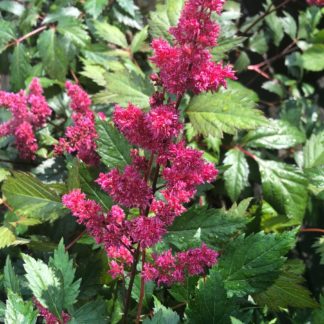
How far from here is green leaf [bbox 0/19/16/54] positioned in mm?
2469

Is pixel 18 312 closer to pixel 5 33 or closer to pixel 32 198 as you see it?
pixel 32 198

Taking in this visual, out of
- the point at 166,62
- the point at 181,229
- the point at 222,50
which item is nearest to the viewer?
the point at 166,62

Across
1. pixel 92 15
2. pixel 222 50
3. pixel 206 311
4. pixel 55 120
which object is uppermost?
pixel 92 15

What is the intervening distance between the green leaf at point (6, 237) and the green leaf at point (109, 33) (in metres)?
1.07

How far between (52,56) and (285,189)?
1.26 m

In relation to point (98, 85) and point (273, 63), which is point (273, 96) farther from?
point (98, 85)

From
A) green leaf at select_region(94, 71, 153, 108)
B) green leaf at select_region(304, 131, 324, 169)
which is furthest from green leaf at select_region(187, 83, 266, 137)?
green leaf at select_region(304, 131, 324, 169)

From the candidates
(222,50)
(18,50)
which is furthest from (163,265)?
(18,50)

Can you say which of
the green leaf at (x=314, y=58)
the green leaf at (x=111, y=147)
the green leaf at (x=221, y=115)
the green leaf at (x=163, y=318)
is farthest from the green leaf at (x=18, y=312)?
the green leaf at (x=314, y=58)

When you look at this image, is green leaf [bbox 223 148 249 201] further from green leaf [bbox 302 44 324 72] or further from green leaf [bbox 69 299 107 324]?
green leaf [bbox 69 299 107 324]

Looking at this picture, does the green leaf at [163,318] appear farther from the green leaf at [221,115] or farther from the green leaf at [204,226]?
the green leaf at [221,115]

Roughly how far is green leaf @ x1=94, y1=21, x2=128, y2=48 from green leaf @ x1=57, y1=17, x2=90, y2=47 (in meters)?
0.07

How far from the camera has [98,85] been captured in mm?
2562

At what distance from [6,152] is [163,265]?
49.7 inches
